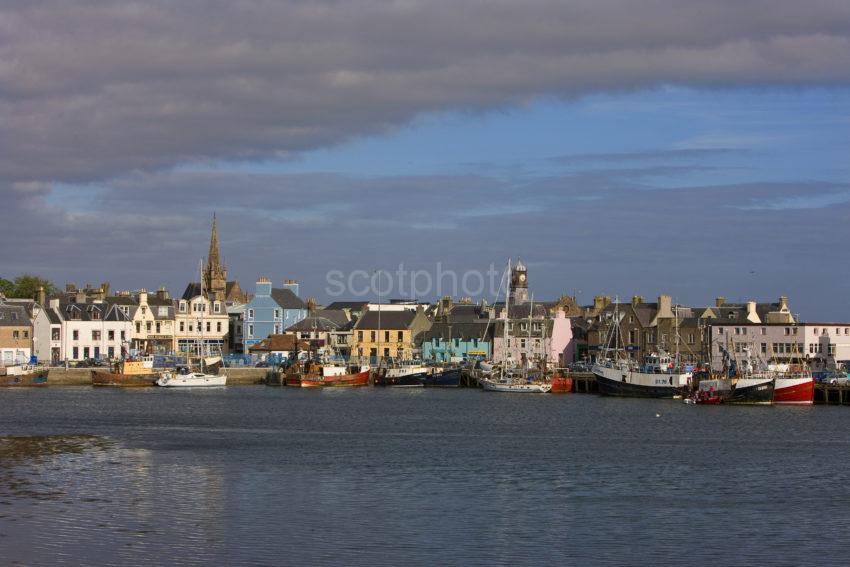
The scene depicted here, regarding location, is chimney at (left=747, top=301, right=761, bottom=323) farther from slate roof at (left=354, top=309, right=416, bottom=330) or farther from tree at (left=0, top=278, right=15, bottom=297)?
tree at (left=0, top=278, right=15, bottom=297)

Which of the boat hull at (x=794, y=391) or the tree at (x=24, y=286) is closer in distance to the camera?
the boat hull at (x=794, y=391)

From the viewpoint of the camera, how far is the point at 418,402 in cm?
9744

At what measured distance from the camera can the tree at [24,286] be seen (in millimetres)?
161750

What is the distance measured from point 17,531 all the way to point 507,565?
13.1 meters

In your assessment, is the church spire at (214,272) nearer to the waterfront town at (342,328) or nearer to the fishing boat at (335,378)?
the waterfront town at (342,328)

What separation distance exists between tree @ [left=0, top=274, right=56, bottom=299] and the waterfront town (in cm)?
1235

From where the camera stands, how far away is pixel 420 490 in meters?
42.6

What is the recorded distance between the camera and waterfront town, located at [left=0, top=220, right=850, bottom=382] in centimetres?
13075

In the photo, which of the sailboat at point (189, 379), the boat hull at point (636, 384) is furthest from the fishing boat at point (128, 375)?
the boat hull at point (636, 384)

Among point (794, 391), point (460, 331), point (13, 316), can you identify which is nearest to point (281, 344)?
point (460, 331)

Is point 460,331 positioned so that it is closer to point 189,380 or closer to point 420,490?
point 189,380

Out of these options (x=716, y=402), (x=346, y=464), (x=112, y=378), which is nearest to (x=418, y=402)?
(x=716, y=402)

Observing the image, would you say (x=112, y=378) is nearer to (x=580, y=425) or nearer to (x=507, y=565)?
(x=580, y=425)

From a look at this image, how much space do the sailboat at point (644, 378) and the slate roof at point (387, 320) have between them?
36879 millimetres
